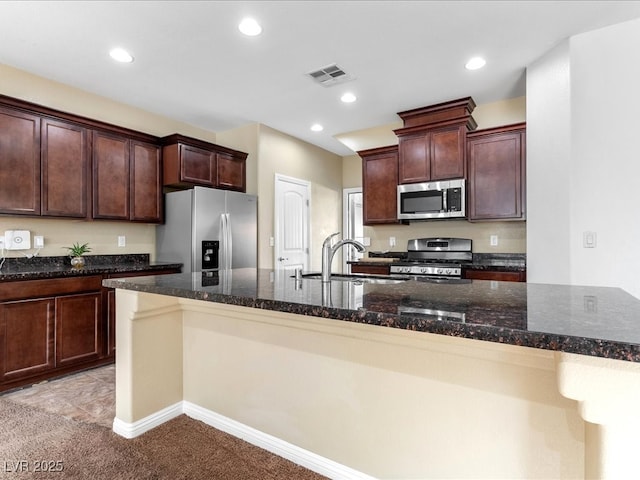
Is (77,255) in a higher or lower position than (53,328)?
higher

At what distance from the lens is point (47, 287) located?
2.80 m

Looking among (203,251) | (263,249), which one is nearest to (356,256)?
(263,249)

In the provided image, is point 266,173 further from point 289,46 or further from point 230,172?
point 289,46

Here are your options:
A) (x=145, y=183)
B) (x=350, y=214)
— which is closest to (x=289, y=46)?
(x=145, y=183)

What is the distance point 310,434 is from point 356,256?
196 inches

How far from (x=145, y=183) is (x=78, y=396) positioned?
2.20 metres

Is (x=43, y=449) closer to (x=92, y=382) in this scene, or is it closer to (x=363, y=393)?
(x=92, y=382)

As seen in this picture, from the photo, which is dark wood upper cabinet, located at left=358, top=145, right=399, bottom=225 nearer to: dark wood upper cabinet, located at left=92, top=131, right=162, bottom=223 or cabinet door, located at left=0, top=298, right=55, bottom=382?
dark wood upper cabinet, located at left=92, top=131, right=162, bottom=223

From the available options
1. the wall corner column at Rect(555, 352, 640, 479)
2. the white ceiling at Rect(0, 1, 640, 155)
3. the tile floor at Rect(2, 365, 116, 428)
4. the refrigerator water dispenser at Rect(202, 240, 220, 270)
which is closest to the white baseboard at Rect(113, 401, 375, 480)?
the tile floor at Rect(2, 365, 116, 428)

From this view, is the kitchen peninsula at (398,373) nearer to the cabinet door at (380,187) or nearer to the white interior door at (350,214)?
the cabinet door at (380,187)

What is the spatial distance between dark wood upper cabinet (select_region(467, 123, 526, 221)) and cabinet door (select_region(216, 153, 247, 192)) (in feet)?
9.11

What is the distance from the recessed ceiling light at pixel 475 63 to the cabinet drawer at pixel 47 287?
12.4ft

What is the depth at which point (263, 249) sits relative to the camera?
15.3ft

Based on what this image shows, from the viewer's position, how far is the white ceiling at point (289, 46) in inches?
93.3
